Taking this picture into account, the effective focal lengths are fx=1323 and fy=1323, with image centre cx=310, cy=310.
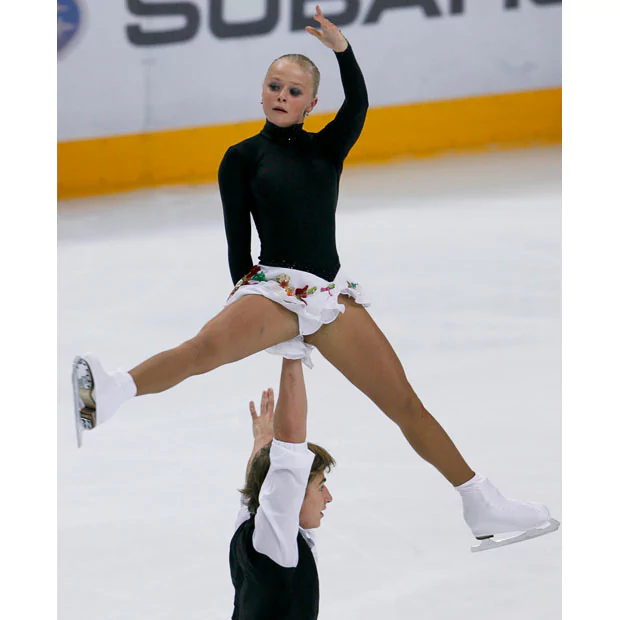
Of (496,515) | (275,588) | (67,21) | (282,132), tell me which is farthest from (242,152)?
(67,21)

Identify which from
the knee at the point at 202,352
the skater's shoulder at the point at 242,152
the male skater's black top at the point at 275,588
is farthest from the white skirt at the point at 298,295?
the male skater's black top at the point at 275,588

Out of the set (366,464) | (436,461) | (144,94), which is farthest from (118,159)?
(436,461)

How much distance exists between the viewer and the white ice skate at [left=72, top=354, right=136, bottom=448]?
2.90 m

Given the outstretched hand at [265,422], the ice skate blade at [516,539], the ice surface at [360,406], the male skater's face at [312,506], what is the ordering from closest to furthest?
the male skater's face at [312,506], the outstretched hand at [265,422], the ice skate blade at [516,539], the ice surface at [360,406]

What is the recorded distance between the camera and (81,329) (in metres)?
5.75

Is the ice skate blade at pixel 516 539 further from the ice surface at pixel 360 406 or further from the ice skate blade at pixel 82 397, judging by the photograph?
the ice skate blade at pixel 82 397

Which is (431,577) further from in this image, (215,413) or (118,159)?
(118,159)

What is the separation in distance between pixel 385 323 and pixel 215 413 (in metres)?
0.96

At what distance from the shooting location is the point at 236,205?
331 cm

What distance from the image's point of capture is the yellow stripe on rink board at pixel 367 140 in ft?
24.0

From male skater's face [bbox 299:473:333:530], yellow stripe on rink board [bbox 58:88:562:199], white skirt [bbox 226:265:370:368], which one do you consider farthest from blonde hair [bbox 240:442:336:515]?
yellow stripe on rink board [bbox 58:88:562:199]

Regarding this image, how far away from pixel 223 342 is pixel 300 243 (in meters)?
0.36

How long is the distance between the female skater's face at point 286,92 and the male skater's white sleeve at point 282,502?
2.74 ft

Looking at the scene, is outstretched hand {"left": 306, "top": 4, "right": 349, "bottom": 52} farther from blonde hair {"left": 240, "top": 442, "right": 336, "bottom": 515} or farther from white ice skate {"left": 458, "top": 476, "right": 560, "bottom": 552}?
white ice skate {"left": 458, "top": 476, "right": 560, "bottom": 552}
